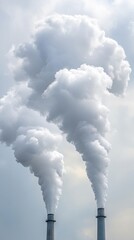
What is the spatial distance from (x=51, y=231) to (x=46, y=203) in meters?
3.57

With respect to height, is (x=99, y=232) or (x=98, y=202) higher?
(x=98, y=202)

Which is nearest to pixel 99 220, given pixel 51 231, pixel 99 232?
pixel 99 232

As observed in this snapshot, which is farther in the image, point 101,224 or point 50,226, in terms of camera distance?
point 50,226

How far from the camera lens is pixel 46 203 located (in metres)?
39.2

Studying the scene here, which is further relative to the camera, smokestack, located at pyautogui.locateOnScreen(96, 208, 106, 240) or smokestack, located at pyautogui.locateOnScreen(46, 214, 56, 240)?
smokestack, located at pyautogui.locateOnScreen(46, 214, 56, 240)

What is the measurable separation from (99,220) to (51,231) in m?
4.69

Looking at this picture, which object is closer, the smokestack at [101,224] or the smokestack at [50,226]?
the smokestack at [101,224]

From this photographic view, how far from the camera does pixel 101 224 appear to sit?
116 feet

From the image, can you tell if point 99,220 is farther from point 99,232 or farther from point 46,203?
point 46,203

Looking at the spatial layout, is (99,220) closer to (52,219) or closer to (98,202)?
(98,202)

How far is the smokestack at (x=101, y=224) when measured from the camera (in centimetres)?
3488

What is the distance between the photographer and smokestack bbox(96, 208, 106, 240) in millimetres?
34875

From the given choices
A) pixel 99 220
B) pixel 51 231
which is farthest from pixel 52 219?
pixel 99 220

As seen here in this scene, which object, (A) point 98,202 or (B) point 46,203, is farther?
(B) point 46,203
